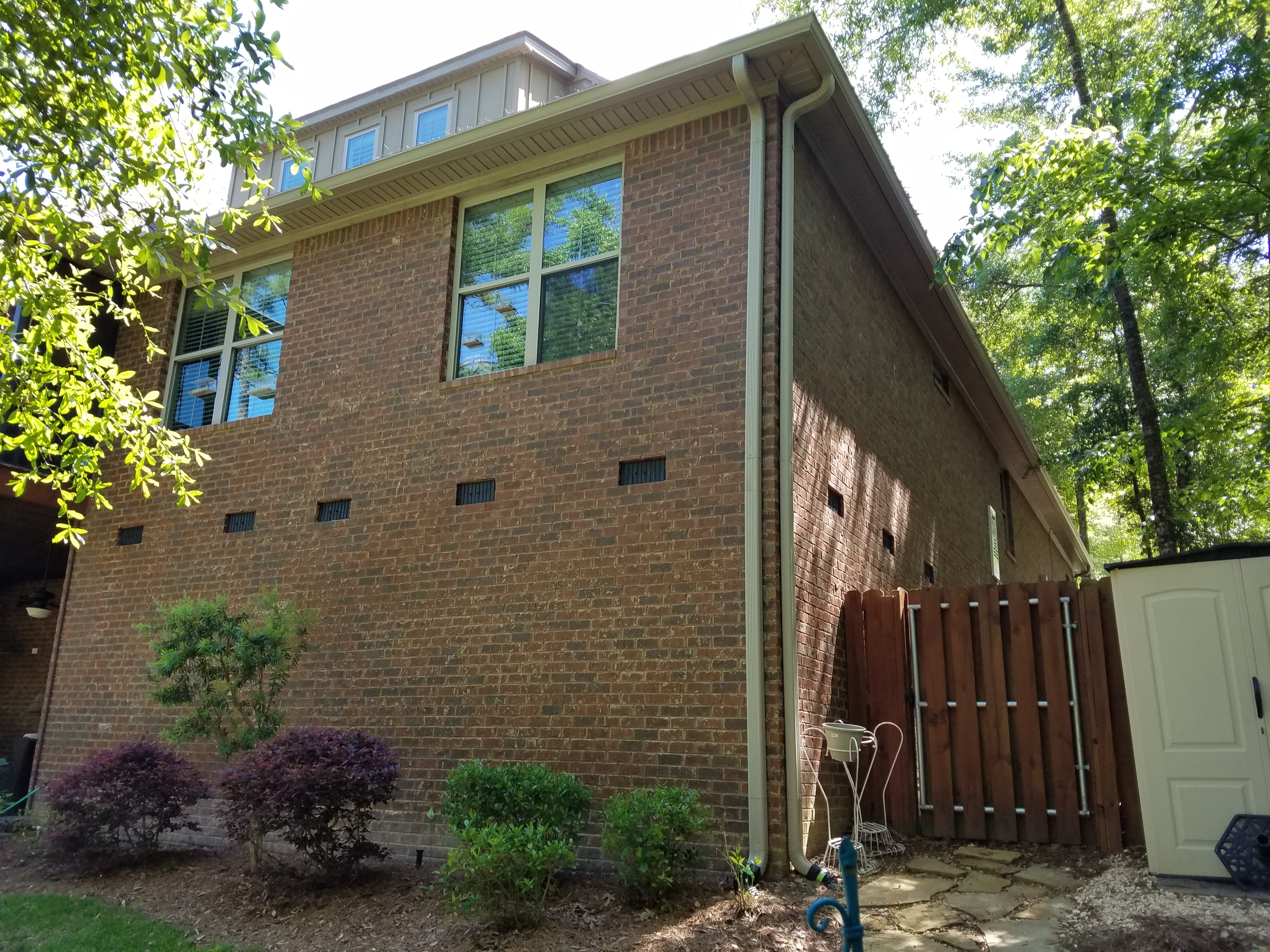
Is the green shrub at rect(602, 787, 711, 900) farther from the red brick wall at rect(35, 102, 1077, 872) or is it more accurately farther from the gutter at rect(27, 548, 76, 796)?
the gutter at rect(27, 548, 76, 796)

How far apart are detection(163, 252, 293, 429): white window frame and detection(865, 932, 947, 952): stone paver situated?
7.39 meters

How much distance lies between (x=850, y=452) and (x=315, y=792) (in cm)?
504

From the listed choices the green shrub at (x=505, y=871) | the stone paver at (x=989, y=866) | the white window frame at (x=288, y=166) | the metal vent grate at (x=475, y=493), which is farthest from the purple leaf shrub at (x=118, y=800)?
the white window frame at (x=288, y=166)

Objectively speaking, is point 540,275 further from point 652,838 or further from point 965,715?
point 965,715

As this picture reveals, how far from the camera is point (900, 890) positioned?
574 cm

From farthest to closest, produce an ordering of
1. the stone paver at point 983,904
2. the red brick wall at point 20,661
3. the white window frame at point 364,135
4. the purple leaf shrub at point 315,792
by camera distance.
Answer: the white window frame at point 364,135
the red brick wall at point 20,661
the purple leaf shrub at point 315,792
the stone paver at point 983,904

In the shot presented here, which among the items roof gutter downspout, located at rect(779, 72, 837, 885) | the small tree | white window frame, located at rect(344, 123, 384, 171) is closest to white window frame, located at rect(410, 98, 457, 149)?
white window frame, located at rect(344, 123, 384, 171)

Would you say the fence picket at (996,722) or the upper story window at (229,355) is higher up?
the upper story window at (229,355)

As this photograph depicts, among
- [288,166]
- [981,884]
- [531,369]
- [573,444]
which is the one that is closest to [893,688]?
[981,884]

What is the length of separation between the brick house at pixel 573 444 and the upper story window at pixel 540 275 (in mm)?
28

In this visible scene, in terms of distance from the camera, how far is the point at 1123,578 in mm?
5977

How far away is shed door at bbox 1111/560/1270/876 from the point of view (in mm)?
5457

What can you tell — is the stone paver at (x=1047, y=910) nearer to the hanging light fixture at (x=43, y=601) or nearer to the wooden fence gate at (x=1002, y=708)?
the wooden fence gate at (x=1002, y=708)

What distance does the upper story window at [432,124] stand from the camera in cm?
1319
